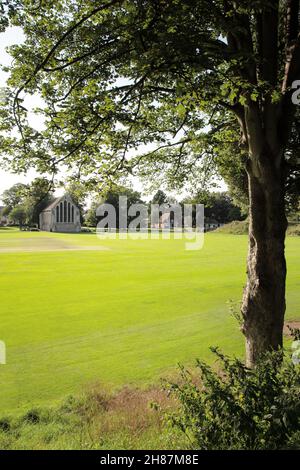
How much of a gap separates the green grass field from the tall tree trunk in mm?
3284

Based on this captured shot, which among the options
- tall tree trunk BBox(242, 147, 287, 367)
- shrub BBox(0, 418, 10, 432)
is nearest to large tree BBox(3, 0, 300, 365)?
tall tree trunk BBox(242, 147, 287, 367)

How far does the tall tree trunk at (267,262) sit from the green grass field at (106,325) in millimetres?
3284

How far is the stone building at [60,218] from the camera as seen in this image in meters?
107

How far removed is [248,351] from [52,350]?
625cm

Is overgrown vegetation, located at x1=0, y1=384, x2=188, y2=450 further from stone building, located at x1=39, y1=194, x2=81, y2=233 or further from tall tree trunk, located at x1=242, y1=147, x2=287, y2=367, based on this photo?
stone building, located at x1=39, y1=194, x2=81, y2=233

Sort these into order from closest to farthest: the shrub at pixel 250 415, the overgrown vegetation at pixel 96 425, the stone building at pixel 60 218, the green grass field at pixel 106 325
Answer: the shrub at pixel 250 415 < the overgrown vegetation at pixel 96 425 < the green grass field at pixel 106 325 < the stone building at pixel 60 218

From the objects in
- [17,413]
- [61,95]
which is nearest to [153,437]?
[17,413]

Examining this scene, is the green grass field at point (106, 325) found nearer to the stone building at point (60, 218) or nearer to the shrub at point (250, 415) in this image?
the shrub at point (250, 415)

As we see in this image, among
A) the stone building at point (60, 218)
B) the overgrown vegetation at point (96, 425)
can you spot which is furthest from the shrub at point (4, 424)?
the stone building at point (60, 218)

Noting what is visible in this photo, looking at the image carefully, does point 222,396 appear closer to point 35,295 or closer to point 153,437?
point 153,437

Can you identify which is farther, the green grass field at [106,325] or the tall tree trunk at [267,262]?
the green grass field at [106,325]

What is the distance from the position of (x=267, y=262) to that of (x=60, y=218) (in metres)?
106

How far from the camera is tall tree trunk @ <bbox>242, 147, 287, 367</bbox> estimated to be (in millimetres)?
7500

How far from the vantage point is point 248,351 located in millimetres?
7863
